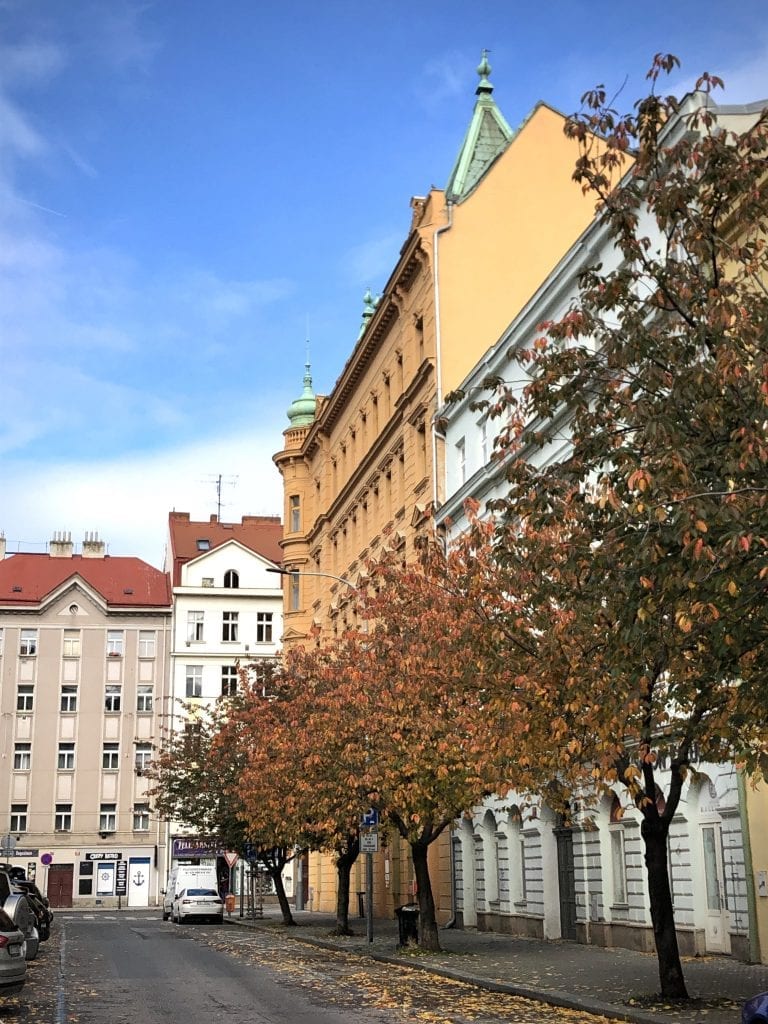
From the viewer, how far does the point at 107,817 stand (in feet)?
254

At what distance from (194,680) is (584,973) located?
6319 cm

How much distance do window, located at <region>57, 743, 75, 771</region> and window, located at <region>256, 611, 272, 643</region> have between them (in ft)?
43.4

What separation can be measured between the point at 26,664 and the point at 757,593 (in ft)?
238

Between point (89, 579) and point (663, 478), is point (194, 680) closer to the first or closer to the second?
point (89, 579)

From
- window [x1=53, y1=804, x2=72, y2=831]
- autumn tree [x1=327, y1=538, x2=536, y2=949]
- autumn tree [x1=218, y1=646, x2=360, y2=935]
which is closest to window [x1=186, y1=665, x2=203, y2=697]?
window [x1=53, y1=804, x2=72, y2=831]

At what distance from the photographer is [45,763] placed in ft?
255

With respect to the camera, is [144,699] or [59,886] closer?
[59,886]

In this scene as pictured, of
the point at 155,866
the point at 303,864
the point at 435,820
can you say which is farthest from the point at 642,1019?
the point at 155,866

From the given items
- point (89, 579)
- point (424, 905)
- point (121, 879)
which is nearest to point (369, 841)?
point (424, 905)

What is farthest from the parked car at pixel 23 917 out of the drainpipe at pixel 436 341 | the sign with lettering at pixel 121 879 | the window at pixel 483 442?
the sign with lettering at pixel 121 879

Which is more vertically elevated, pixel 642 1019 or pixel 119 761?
pixel 119 761

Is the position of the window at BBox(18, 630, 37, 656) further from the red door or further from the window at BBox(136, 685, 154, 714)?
the red door

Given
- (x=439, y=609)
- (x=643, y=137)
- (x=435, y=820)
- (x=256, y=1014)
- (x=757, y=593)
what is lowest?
(x=256, y=1014)

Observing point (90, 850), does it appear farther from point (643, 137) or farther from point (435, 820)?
point (643, 137)
